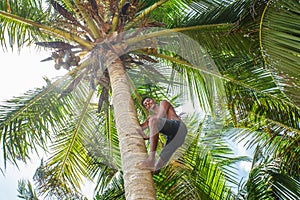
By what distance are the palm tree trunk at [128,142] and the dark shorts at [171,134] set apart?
0.26 metres

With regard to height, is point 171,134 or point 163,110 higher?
point 163,110

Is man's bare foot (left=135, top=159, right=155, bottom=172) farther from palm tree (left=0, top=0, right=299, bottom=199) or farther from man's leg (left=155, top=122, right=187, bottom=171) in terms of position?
palm tree (left=0, top=0, right=299, bottom=199)

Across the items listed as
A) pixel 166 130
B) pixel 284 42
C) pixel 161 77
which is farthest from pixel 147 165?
pixel 161 77

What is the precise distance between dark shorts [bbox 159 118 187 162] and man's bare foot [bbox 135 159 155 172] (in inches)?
20.6

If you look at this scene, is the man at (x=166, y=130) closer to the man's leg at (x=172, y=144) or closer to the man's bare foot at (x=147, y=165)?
the man's leg at (x=172, y=144)

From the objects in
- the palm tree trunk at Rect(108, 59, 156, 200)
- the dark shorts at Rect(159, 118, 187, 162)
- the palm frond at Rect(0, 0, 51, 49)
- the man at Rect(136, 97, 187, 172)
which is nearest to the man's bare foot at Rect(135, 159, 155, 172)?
the palm tree trunk at Rect(108, 59, 156, 200)

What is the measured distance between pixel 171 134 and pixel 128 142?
0.52m

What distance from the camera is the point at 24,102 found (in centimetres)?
543

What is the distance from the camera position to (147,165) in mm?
3293

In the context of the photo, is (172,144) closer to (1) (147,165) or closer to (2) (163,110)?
(2) (163,110)

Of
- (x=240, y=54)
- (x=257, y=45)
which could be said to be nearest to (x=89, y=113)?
(x=240, y=54)

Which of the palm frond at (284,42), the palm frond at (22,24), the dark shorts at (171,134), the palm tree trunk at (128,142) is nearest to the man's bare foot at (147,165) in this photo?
the palm tree trunk at (128,142)

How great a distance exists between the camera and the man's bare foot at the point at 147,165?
3.29 m

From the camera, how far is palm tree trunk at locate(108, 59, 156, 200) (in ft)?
10.0
